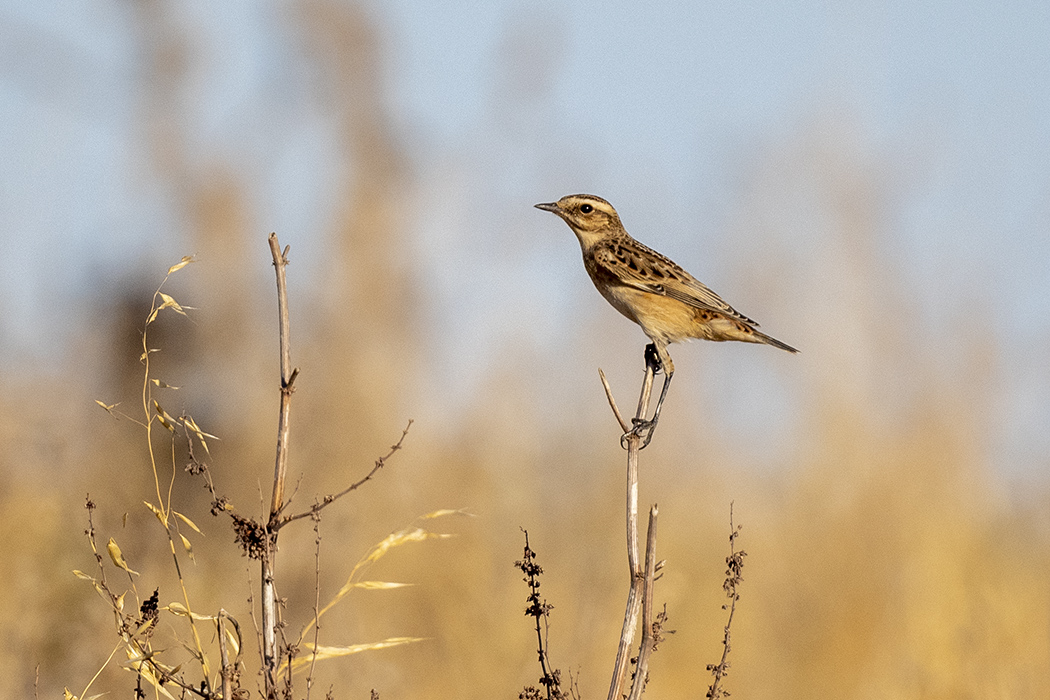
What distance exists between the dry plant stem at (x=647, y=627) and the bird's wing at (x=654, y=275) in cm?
289

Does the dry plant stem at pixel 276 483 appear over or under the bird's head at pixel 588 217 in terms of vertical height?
under

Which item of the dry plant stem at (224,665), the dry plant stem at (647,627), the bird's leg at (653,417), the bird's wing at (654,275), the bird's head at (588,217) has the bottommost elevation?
the dry plant stem at (224,665)

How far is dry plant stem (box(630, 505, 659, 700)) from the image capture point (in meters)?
2.72

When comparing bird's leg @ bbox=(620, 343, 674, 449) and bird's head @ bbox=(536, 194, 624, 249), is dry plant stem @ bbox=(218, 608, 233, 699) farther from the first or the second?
bird's head @ bbox=(536, 194, 624, 249)

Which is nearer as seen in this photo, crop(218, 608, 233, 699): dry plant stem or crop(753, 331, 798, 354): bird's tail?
crop(218, 608, 233, 699): dry plant stem

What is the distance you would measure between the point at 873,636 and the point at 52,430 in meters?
4.93

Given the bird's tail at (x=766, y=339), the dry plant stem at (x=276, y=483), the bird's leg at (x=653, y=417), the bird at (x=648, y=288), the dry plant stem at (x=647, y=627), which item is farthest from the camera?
the bird's tail at (x=766, y=339)

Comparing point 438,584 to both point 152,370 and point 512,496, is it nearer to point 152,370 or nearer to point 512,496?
point 512,496

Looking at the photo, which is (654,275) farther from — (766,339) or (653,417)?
(653,417)

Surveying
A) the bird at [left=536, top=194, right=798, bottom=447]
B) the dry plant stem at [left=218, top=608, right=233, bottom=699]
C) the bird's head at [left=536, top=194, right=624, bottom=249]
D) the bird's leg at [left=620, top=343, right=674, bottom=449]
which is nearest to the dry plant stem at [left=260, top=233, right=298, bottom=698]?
the dry plant stem at [left=218, top=608, right=233, bottom=699]

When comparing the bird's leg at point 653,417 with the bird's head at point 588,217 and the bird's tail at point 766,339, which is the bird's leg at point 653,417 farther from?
the bird's head at point 588,217

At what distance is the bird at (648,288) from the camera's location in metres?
5.57

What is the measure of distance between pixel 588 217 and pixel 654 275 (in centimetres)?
58

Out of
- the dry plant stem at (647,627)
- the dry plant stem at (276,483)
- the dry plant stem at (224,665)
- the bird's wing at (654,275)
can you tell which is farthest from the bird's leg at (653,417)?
the dry plant stem at (224,665)
